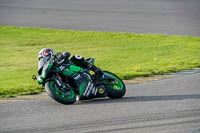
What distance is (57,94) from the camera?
32.9ft

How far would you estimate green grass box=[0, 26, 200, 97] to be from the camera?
1441 cm

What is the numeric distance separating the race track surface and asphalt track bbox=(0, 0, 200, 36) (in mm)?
11636

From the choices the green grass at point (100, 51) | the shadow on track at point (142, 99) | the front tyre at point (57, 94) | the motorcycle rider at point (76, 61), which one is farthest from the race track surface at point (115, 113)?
the green grass at point (100, 51)

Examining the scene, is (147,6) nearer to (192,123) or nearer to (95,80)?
(95,80)

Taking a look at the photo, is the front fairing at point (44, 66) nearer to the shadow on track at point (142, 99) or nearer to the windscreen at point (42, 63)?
the windscreen at point (42, 63)

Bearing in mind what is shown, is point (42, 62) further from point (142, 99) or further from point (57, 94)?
point (142, 99)

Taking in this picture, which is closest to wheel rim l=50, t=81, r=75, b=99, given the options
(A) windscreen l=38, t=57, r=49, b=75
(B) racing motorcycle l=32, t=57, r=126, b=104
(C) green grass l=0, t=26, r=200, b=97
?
(B) racing motorcycle l=32, t=57, r=126, b=104

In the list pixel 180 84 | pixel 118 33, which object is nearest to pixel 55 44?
pixel 118 33

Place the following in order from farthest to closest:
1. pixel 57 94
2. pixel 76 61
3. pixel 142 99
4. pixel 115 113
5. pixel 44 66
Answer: pixel 76 61, pixel 142 99, pixel 44 66, pixel 57 94, pixel 115 113

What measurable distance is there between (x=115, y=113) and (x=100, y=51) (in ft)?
32.2

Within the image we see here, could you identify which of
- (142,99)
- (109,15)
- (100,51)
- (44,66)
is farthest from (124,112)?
(109,15)

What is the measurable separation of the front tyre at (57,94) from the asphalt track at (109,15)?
12.8 m

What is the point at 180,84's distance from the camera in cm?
1235

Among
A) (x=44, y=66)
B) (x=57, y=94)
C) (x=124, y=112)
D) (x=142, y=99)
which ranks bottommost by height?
(x=142, y=99)
